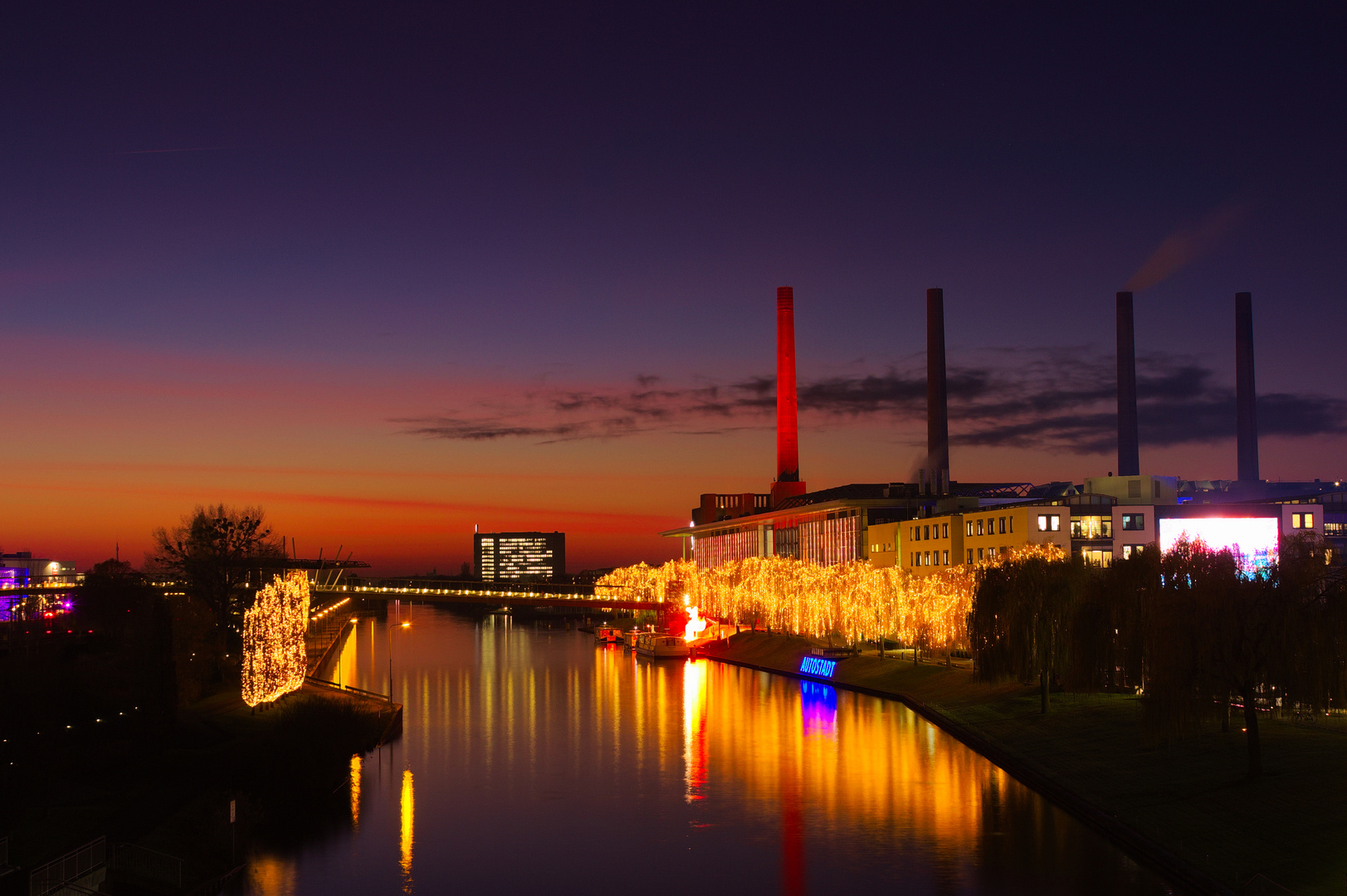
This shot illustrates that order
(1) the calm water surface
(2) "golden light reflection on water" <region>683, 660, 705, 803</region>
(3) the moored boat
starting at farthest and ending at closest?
1. (3) the moored boat
2. (2) "golden light reflection on water" <region>683, 660, 705, 803</region>
3. (1) the calm water surface

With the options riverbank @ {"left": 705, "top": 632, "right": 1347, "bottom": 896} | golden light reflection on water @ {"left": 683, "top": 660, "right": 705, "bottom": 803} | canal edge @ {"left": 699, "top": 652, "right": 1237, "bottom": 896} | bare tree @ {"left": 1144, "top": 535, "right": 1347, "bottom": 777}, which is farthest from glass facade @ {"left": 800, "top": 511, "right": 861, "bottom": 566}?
bare tree @ {"left": 1144, "top": 535, "right": 1347, "bottom": 777}

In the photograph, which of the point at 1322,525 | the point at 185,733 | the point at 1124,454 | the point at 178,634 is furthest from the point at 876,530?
the point at 185,733

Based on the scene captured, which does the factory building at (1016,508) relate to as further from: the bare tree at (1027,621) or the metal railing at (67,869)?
the metal railing at (67,869)

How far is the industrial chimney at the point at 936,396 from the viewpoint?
121m

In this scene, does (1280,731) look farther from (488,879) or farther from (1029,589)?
(488,879)

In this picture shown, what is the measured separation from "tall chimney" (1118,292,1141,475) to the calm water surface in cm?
5850

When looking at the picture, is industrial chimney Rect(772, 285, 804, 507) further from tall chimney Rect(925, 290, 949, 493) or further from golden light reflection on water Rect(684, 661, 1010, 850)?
golden light reflection on water Rect(684, 661, 1010, 850)

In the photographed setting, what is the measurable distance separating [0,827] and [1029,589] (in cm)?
3860

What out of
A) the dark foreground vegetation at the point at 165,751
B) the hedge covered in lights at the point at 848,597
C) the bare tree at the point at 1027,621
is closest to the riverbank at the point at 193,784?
the dark foreground vegetation at the point at 165,751

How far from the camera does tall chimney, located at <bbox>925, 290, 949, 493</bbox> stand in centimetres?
12119

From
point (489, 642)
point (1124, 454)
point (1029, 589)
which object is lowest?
point (489, 642)

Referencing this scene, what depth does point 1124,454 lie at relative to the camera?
112m

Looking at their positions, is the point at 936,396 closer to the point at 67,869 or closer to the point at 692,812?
the point at 692,812

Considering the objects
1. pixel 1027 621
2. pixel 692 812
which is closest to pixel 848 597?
pixel 1027 621
